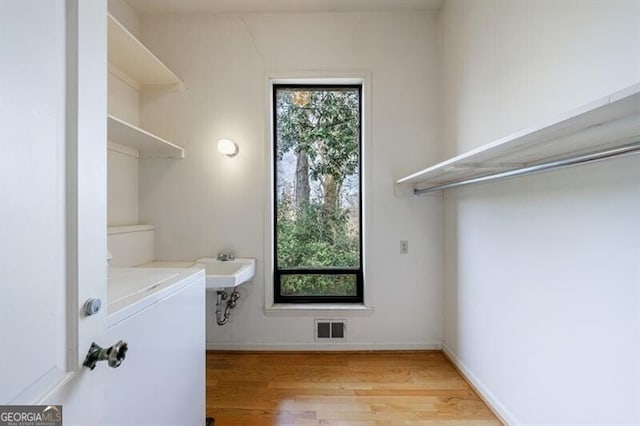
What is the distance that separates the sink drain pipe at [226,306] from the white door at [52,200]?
1679 mm

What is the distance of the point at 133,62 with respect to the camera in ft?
6.86

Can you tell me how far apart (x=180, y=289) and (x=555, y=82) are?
173 cm

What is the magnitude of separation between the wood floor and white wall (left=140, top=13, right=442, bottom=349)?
172mm

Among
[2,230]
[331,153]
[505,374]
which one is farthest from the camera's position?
[331,153]

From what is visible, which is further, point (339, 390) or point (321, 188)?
A: point (321, 188)

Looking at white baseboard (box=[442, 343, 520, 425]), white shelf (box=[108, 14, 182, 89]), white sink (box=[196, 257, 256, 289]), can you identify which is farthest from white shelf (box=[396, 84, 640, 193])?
white shelf (box=[108, 14, 182, 89])

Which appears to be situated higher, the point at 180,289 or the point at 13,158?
the point at 13,158

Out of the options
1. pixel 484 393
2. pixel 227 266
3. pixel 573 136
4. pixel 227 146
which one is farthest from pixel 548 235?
pixel 227 146

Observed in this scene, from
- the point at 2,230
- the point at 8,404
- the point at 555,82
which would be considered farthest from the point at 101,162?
the point at 555,82

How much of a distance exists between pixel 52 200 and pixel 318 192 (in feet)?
6.90

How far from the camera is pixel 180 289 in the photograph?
1.13m

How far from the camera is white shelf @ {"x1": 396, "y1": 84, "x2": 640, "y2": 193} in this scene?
0.66 m

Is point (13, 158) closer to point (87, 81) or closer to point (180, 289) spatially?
point (87, 81)

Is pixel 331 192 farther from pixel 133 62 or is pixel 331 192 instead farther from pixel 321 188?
pixel 133 62
